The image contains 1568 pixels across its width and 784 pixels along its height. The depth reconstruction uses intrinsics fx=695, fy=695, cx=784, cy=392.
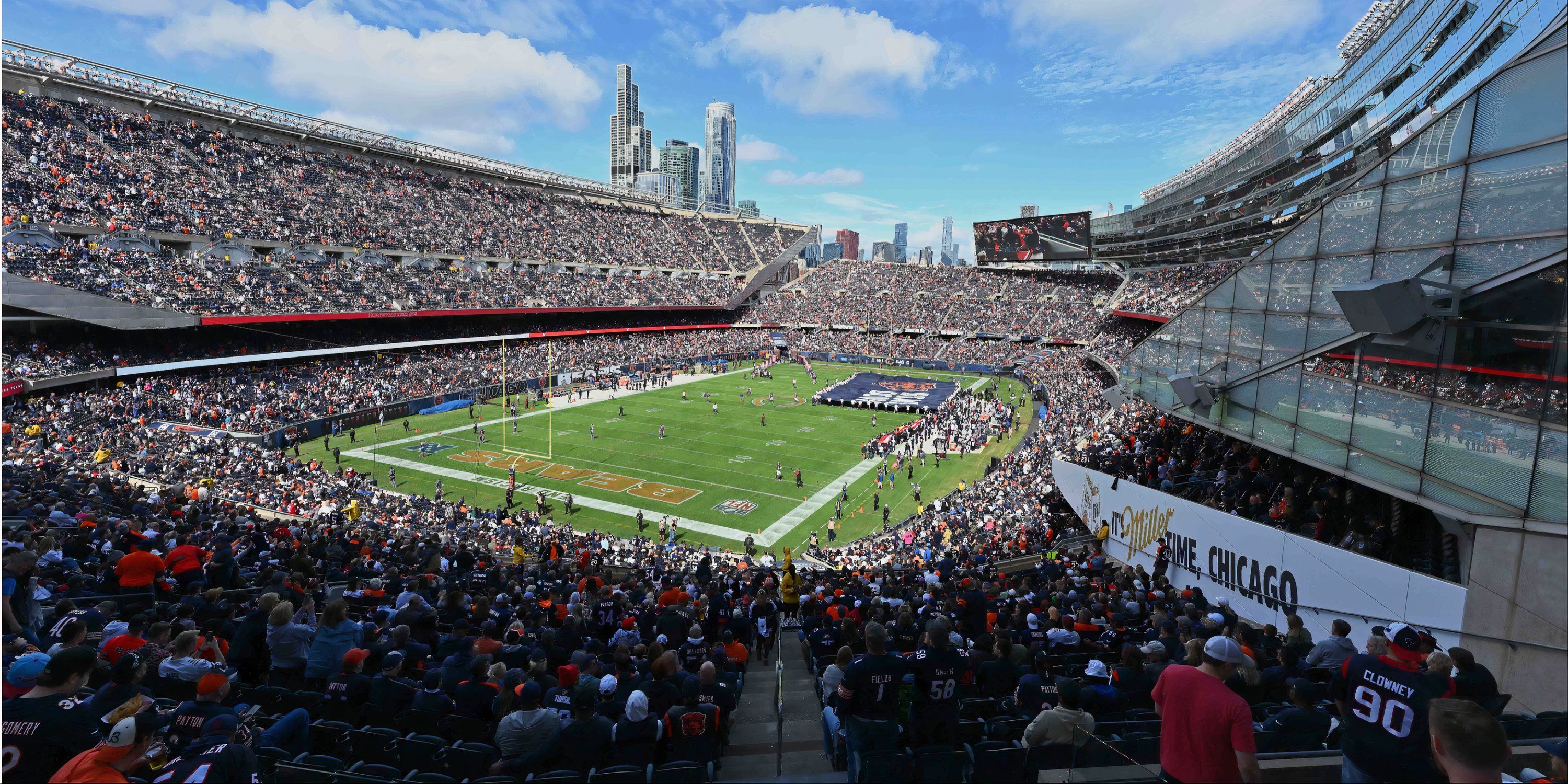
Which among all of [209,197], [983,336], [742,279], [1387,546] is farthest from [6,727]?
[742,279]

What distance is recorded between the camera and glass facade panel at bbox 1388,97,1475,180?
884 centimetres

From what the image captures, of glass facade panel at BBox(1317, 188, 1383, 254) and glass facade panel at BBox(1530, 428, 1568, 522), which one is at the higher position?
glass facade panel at BBox(1317, 188, 1383, 254)

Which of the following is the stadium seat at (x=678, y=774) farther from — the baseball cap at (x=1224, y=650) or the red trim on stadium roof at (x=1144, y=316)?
the red trim on stadium roof at (x=1144, y=316)

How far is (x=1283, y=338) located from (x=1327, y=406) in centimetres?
188

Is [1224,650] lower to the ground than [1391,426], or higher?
lower

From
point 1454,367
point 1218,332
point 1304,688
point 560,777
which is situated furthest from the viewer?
point 1218,332

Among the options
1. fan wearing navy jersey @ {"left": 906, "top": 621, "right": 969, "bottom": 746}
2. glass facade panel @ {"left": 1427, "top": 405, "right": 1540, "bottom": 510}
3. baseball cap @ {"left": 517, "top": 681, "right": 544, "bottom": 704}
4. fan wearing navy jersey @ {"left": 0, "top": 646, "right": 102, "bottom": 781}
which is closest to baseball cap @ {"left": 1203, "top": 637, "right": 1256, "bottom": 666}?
fan wearing navy jersey @ {"left": 906, "top": 621, "right": 969, "bottom": 746}

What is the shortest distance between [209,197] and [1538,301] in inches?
2458

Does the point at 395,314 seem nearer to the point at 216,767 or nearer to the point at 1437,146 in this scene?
the point at 216,767

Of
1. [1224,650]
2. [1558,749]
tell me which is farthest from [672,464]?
[1558,749]

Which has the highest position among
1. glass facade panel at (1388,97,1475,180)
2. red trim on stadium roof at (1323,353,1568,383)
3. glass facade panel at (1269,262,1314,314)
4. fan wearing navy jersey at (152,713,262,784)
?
glass facade panel at (1388,97,1475,180)

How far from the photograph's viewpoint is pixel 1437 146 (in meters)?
9.35

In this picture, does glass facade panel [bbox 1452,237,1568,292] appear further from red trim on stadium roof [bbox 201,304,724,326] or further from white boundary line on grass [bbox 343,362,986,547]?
red trim on stadium roof [bbox 201,304,724,326]

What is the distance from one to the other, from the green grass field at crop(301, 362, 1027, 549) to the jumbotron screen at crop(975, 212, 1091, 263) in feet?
141
